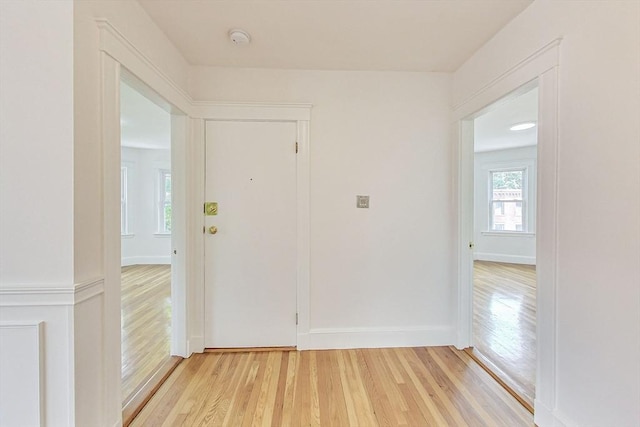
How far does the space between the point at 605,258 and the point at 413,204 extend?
1.32 meters

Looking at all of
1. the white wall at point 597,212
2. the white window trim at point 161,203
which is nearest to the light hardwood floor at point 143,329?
the white window trim at point 161,203

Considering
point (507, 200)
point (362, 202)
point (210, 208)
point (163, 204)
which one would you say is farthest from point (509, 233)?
point (163, 204)

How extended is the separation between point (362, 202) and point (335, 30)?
1.29 m

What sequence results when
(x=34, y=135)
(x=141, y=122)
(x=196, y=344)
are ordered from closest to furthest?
(x=34, y=135)
(x=196, y=344)
(x=141, y=122)

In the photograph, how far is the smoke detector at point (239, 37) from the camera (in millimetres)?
1845

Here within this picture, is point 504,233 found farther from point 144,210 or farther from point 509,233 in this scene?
point 144,210

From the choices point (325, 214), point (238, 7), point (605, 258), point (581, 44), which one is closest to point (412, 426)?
point (605, 258)

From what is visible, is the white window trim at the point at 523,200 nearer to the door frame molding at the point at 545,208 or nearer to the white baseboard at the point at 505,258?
the white baseboard at the point at 505,258

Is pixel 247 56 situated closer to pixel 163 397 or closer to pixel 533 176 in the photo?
pixel 163 397

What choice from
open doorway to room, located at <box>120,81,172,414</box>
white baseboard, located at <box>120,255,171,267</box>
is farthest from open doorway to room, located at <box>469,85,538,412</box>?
white baseboard, located at <box>120,255,171,267</box>

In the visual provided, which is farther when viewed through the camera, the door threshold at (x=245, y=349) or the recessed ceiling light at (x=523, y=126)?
the recessed ceiling light at (x=523, y=126)

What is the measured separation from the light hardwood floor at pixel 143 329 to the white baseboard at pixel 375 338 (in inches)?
46.9

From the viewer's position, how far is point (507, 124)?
4.10 m

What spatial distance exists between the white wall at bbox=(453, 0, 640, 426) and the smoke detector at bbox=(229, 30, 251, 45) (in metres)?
1.76
